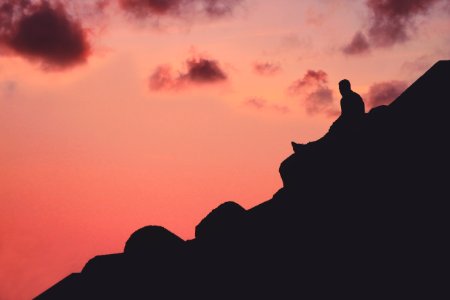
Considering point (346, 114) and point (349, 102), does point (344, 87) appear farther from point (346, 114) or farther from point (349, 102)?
point (346, 114)

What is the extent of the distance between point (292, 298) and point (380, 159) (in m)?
4.05

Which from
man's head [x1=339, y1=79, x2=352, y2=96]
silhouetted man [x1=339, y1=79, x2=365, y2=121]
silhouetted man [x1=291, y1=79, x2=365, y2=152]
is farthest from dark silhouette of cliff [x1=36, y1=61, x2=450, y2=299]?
man's head [x1=339, y1=79, x2=352, y2=96]

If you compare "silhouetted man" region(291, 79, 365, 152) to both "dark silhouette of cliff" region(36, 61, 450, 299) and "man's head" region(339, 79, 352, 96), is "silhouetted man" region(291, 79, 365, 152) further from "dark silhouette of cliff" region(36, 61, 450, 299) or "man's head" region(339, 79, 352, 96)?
"dark silhouette of cliff" region(36, 61, 450, 299)

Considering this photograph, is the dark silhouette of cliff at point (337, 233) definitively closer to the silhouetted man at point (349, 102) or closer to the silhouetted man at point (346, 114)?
the silhouetted man at point (346, 114)

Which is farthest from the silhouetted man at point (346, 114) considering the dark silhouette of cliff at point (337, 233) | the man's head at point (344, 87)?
the dark silhouette of cliff at point (337, 233)

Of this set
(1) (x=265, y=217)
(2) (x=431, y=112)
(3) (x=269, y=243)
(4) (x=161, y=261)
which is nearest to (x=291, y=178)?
(1) (x=265, y=217)

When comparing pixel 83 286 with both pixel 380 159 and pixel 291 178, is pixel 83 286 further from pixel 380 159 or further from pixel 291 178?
pixel 380 159

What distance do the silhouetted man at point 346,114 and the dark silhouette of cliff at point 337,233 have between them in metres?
0.41

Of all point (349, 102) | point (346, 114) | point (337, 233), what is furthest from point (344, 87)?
point (337, 233)

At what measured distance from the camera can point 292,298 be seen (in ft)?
44.8

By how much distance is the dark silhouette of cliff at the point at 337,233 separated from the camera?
11.8 m

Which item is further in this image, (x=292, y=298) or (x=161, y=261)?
(x=161, y=261)

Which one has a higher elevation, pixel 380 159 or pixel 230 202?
pixel 230 202

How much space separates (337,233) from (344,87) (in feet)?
21.8
